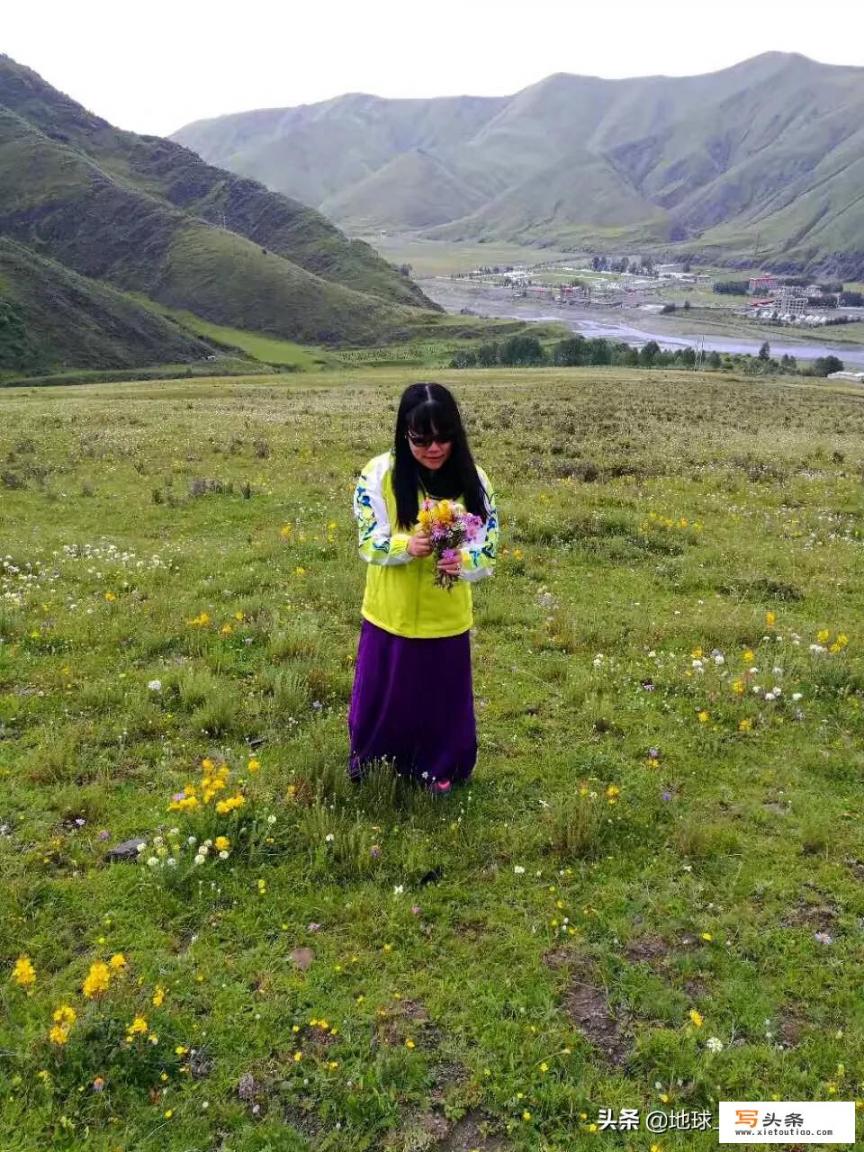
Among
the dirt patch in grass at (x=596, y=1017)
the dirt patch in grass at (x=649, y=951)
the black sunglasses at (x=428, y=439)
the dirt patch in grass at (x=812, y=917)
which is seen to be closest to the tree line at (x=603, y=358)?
the black sunglasses at (x=428, y=439)

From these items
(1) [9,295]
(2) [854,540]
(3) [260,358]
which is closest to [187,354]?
(3) [260,358]

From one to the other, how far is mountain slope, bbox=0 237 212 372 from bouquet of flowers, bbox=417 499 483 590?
142m

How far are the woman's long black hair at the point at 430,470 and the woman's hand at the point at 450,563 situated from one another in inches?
21.0

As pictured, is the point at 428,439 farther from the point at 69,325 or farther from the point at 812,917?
the point at 69,325

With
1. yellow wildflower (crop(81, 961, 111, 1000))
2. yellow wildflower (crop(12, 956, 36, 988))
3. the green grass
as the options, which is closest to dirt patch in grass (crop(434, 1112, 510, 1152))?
yellow wildflower (crop(81, 961, 111, 1000))

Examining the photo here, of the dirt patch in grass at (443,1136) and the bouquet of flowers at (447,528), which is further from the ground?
the bouquet of flowers at (447,528)

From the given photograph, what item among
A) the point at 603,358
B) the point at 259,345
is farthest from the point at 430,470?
the point at 259,345

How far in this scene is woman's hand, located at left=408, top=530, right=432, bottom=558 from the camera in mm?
5895

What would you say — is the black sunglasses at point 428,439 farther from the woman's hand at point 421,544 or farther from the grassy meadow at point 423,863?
the grassy meadow at point 423,863

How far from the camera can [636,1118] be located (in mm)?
4484

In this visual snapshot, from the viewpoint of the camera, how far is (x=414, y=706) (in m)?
6.82

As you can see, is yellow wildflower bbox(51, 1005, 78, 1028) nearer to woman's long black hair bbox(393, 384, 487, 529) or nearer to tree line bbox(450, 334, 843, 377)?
woman's long black hair bbox(393, 384, 487, 529)

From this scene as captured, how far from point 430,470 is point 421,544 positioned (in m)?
0.85

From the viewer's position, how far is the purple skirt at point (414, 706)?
6.65m
